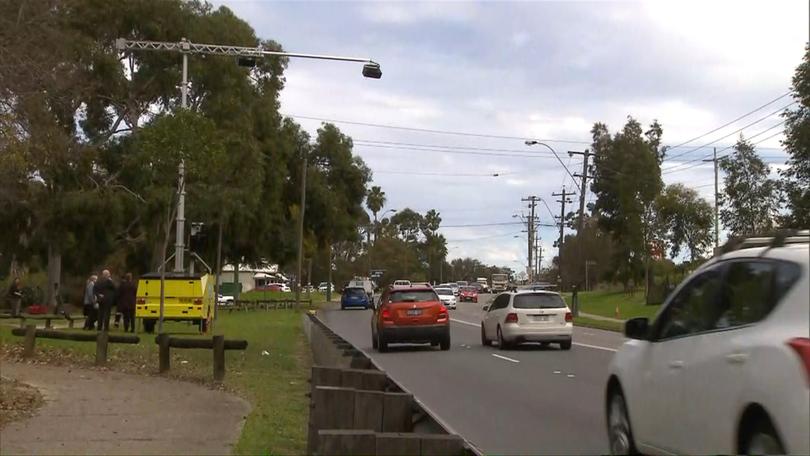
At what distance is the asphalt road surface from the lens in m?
10.2

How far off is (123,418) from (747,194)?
33.7m

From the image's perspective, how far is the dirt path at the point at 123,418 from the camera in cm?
891

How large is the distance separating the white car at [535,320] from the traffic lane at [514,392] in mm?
369

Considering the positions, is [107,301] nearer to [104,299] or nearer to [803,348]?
[104,299]

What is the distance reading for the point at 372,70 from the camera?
22969 mm

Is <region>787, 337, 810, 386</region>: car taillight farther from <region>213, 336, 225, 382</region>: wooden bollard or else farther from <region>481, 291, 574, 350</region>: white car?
<region>481, 291, 574, 350</region>: white car

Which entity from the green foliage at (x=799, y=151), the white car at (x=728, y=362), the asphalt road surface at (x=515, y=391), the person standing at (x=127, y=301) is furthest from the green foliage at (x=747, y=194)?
the white car at (x=728, y=362)

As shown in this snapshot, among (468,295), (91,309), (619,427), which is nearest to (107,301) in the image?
(91,309)

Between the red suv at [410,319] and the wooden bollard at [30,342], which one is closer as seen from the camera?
the wooden bollard at [30,342]

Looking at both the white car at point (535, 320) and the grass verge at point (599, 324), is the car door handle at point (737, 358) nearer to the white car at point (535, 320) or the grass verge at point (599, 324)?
the white car at point (535, 320)

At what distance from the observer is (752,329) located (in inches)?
226

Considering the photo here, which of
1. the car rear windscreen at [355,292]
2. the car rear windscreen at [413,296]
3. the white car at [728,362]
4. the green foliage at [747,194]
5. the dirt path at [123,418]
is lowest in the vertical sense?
the dirt path at [123,418]

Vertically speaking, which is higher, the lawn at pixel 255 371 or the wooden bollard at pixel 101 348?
the wooden bollard at pixel 101 348

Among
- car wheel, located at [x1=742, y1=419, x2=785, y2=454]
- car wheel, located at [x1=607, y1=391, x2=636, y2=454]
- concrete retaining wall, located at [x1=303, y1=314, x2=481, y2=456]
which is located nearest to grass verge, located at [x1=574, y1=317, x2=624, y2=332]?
concrete retaining wall, located at [x1=303, y1=314, x2=481, y2=456]
